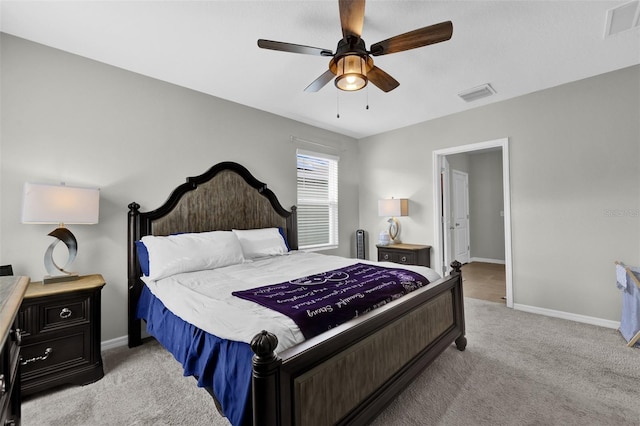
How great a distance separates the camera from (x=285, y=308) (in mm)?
1560

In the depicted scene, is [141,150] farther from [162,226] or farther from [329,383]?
[329,383]

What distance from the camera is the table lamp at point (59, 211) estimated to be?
80.7 inches

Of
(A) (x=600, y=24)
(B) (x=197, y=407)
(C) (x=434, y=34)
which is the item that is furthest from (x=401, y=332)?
(A) (x=600, y=24)

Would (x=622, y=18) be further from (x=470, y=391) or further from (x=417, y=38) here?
(x=470, y=391)

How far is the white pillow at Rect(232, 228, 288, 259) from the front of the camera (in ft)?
10.4

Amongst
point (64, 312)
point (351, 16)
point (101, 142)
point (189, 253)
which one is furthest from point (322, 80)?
point (64, 312)

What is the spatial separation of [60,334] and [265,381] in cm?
192

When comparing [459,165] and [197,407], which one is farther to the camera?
[459,165]

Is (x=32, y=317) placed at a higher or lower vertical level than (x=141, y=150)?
lower

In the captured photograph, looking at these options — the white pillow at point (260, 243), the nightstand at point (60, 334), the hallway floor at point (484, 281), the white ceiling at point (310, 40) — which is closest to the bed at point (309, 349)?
the white pillow at point (260, 243)

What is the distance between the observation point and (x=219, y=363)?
1.45 m

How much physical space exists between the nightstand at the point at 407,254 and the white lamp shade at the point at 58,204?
3.66m

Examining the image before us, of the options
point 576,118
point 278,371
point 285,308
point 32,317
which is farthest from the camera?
point 576,118

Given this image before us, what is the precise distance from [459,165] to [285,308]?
19.8 feet
